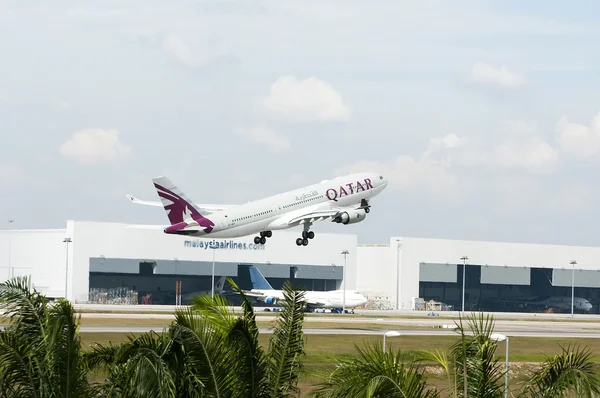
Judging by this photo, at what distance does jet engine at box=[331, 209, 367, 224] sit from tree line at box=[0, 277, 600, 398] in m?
66.5

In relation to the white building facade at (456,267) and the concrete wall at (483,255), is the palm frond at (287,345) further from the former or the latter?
the concrete wall at (483,255)

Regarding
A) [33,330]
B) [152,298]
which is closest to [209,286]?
[152,298]

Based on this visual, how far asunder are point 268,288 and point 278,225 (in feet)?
232

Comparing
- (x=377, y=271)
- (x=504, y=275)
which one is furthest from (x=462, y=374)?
(x=504, y=275)

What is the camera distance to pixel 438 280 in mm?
186000

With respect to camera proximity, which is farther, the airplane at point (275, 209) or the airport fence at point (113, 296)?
the airport fence at point (113, 296)

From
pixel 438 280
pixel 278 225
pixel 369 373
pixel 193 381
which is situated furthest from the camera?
pixel 438 280

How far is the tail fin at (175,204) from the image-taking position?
8600cm

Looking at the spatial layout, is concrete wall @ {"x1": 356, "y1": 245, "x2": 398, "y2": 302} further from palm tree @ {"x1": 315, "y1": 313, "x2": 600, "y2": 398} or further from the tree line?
palm tree @ {"x1": 315, "y1": 313, "x2": 600, "y2": 398}

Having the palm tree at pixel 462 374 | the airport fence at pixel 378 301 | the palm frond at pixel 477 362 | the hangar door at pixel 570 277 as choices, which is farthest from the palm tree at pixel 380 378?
the hangar door at pixel 570 277

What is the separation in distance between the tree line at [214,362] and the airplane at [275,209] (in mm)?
60173

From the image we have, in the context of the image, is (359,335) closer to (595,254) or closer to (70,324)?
(70,324)

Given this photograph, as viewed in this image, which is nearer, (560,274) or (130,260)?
(130,260)

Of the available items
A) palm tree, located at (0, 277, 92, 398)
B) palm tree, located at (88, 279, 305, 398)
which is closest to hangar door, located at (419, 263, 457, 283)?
palm tree, located at (88, 279, 305, 398)
